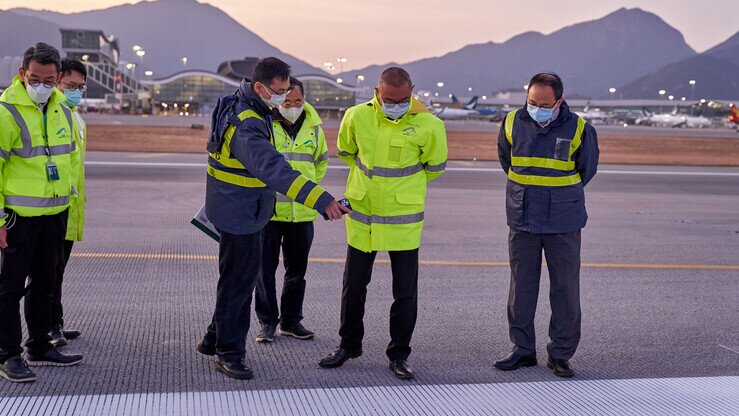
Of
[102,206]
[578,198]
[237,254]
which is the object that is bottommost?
[102,206]

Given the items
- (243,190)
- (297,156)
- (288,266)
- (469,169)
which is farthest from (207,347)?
(469,169)

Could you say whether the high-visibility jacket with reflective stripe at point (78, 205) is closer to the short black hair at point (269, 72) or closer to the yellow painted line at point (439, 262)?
the short black hair at point (269, 72)

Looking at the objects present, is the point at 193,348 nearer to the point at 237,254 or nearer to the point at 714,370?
A: the point at 237,254

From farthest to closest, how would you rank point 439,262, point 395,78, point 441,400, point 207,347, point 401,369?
point 439,262
point 207,347
point 401,369
point 395,78
point 441,400

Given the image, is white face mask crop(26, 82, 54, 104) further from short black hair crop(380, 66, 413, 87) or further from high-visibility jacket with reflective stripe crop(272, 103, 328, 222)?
short black hair crop(380, 66, 413, 87)

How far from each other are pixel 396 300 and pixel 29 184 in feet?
7.91

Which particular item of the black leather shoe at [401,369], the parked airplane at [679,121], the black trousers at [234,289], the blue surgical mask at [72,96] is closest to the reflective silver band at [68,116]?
the blue surgical mask at [72,96]

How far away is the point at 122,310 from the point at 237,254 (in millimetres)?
2017

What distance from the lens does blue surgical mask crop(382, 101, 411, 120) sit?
5.01 meters

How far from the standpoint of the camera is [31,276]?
16.6 feet

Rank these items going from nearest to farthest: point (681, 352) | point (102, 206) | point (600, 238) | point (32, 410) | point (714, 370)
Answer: point (32, 410), point (714, 370), point (681, 352), point (600, 238), point (102, 206)

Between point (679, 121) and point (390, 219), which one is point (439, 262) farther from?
point (679, 121)

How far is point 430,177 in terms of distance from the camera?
17.8ft

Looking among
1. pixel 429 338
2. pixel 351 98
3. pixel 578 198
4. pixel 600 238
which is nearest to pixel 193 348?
pixel 429 338
